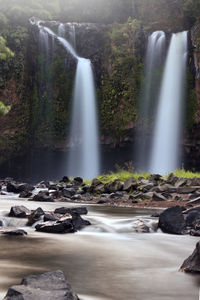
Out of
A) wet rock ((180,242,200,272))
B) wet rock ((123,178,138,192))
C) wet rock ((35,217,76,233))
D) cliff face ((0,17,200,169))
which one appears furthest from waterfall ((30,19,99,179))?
wet rock ((180,242,200,272))

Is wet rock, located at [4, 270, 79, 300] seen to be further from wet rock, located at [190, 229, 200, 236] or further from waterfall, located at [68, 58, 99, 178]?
waterfall, located at [68, 58, 99, 178]

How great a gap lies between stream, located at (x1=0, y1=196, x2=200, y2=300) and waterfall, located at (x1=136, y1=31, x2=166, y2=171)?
64.6 ft

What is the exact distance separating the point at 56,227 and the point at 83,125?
21161 mm

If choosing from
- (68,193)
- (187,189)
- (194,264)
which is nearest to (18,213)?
(194,264)

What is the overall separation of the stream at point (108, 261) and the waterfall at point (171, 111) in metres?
18.2

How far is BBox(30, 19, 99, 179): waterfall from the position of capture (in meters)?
25.5

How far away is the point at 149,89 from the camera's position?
25453 mm

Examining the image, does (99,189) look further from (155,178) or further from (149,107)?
(149,107)

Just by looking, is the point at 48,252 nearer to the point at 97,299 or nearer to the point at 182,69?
the point at 97,299

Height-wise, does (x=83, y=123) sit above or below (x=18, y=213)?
above

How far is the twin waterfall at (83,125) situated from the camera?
1001 inches

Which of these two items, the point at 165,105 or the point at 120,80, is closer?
the point at 165,105

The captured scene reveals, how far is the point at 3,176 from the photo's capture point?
85.1ft

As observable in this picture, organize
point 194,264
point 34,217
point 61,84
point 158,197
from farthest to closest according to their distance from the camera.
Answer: point 61,84, point 158,197, point 34,217, point 194,264
